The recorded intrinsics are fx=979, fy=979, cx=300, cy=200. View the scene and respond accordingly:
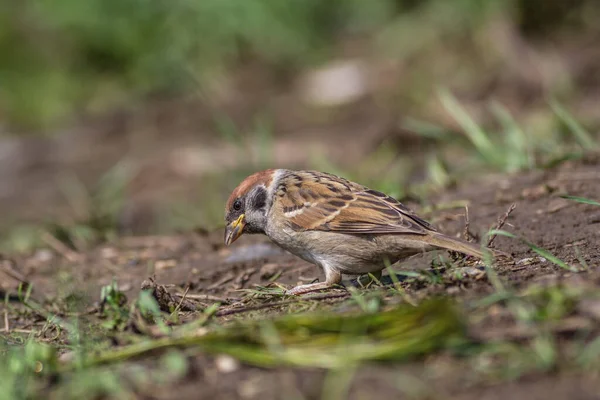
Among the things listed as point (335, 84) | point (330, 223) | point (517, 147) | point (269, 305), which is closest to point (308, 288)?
point (330, 223)

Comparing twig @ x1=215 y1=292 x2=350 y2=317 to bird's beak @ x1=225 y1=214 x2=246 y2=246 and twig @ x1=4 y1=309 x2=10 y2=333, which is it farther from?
twig @ x1=4 y1=309 x2=10 y2=333

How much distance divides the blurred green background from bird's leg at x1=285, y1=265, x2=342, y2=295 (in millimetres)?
2456

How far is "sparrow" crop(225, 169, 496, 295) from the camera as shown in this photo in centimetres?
500

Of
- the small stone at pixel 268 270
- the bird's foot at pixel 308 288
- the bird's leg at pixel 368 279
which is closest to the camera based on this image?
the bird's foot at pixel 308 288

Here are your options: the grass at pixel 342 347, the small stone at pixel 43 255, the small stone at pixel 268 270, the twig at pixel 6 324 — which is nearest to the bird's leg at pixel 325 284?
the small stone at pixel 268 270

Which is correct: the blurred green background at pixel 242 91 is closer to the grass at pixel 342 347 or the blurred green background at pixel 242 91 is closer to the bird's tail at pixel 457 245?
the bird's tail at pixel 457 245

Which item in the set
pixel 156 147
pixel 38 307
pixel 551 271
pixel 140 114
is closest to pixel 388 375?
pixel 551 271

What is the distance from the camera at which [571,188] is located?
231 inches

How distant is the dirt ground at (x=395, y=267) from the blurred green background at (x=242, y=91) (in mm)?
985

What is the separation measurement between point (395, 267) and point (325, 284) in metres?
0.64

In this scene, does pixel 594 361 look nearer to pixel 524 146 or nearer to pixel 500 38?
pixel 524 146

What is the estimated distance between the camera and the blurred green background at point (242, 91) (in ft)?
29.5

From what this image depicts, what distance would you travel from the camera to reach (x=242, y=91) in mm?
12406

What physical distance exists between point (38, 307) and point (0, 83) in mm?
8397
